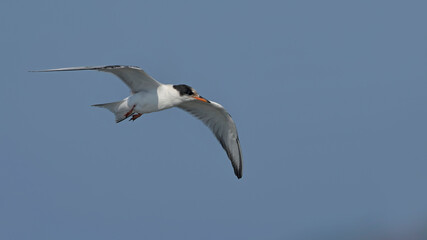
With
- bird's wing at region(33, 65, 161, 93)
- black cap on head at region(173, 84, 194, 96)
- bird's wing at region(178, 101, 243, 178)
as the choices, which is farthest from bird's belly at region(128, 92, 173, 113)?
bird's wing at region(178, 101, 243, 178)

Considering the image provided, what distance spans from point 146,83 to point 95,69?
175 centimetres

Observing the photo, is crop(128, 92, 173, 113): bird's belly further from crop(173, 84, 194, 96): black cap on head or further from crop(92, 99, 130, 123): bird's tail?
crop(173, 84, 194, 96): black cap on head

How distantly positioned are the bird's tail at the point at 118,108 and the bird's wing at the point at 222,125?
2.06 metres

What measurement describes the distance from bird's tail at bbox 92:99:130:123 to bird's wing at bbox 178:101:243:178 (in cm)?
206

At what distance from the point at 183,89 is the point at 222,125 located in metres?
2.21

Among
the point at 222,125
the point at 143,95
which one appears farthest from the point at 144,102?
the point at 222,125

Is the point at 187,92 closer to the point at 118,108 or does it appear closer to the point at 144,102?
the point at 144,102

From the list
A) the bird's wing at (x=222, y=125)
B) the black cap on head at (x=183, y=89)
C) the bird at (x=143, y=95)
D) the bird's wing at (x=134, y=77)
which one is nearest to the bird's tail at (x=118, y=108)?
the bird at (x=143, y=95)

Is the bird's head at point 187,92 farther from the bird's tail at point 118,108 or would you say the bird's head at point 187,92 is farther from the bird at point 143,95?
the bird's tail at point 118,108

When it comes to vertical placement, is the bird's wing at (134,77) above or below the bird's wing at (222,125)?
above

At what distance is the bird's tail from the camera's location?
14141 millimetres

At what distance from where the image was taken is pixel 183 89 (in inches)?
558

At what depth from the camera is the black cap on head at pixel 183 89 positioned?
557 inches

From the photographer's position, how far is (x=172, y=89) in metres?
14.1
